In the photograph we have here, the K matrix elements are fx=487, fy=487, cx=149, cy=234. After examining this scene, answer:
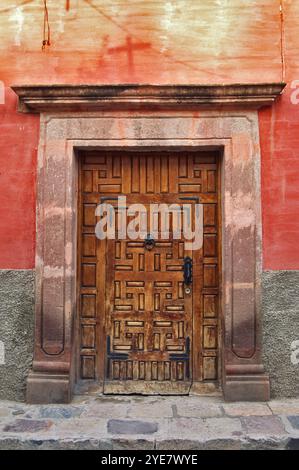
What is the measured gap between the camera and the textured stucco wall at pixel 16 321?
479 centimetres

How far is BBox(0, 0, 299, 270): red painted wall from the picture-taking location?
4797 mm

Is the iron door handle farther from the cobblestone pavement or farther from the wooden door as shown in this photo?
the cobblestone pavement

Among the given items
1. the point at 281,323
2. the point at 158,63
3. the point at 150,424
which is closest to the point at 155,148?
the point at 158,63

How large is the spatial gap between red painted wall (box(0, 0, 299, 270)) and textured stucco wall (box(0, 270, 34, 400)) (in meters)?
0.15

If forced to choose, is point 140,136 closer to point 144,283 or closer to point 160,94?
point 160,94

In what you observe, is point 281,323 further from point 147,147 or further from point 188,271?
point 147,147

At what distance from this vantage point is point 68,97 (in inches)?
187

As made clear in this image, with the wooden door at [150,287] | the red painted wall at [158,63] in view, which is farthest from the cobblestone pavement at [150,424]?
the red painted wall at [158,63]

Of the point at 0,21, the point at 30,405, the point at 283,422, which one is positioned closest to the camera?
the point at 283,422

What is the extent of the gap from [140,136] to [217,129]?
2.51 ft

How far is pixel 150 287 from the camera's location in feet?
16.5

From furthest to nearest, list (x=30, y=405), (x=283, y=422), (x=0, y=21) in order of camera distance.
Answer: (x=0, y=21), (x=30, y=405), (x=283, y=422)

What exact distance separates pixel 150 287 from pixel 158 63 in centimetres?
226

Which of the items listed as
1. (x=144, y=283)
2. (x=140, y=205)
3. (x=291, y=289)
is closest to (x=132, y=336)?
(x=144, y=283)
